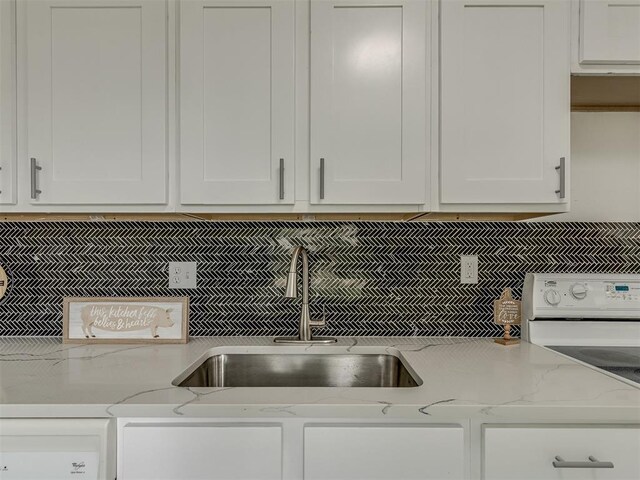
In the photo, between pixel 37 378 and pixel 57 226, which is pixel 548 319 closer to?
pixel 37 378

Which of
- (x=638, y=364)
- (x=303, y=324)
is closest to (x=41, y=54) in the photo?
(x=303, y=324)

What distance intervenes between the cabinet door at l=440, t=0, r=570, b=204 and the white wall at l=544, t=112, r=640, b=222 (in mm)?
450

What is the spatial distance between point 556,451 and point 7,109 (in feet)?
6.16

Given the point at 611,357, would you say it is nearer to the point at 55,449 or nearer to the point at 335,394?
the point at 335,394

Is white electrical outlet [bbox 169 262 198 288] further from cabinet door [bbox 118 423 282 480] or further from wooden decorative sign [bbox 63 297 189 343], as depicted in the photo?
cabinet door [bbox 118 423 282 480]

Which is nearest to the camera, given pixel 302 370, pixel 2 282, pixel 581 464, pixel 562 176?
pixel 581 464

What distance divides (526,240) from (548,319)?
12.7 inches

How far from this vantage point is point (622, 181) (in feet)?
5.60

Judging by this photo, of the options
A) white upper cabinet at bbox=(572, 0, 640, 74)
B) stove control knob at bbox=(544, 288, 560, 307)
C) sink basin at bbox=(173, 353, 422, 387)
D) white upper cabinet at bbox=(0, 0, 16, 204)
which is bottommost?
sink basin at bbox=(173, 353, 422, 387)

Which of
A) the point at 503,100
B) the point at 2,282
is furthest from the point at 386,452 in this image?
the point at 2,282

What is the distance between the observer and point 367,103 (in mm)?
1360

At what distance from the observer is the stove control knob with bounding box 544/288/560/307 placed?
60.4 inches

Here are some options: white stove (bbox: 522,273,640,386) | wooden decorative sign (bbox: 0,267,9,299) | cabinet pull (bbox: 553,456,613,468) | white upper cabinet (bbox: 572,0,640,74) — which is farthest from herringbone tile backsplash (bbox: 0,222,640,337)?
cabinet pull (bbox: 553,456,613,468)

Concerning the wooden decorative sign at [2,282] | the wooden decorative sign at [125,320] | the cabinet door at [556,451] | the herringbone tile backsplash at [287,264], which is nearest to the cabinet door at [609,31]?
the herringbone tile backsplash at [287,264]
